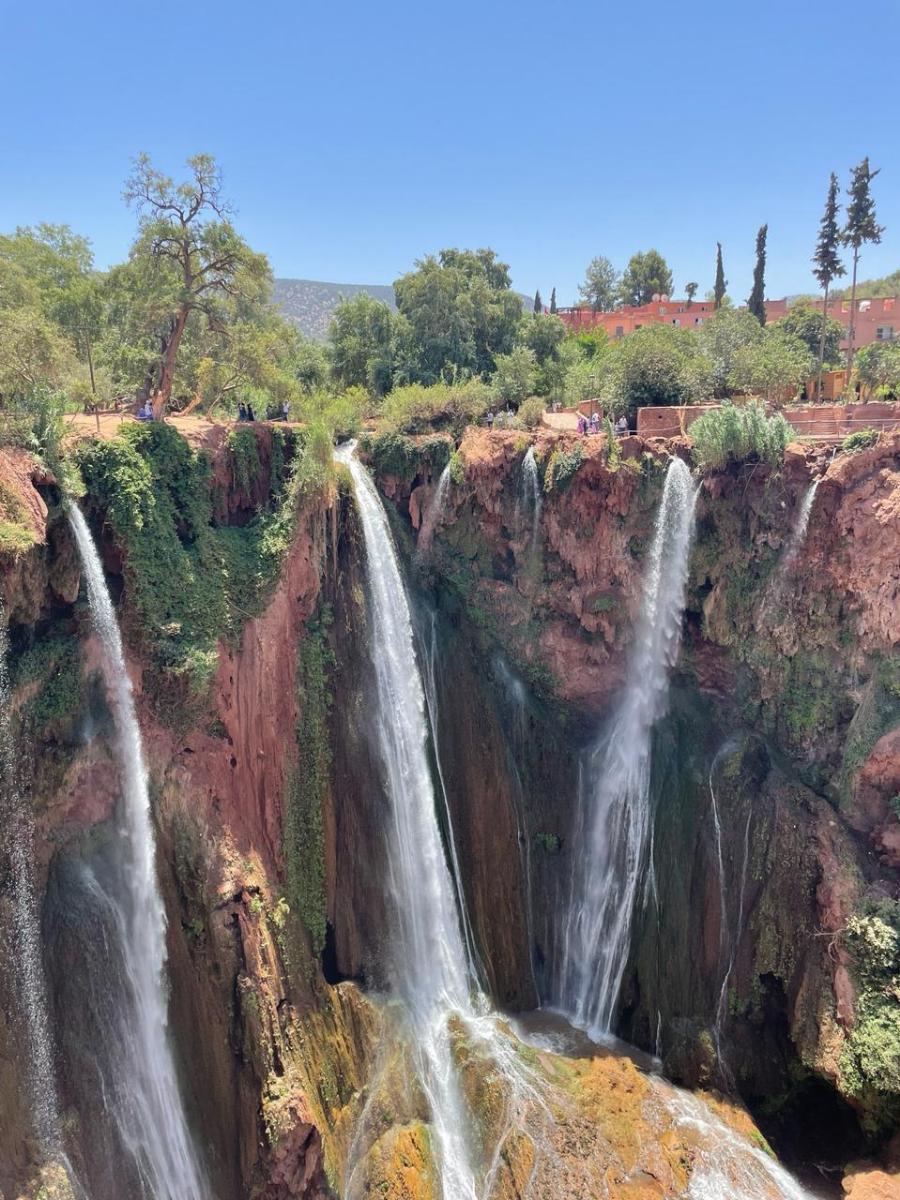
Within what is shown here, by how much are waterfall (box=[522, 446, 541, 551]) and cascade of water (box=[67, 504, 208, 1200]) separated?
10.6 m

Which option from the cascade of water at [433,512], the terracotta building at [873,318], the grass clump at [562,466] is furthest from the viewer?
the terracotta building at [873,318]

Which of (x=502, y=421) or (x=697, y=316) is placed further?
(x=697, y=316)

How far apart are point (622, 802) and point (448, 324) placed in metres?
19.5

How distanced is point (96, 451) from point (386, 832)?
1001 centimetres

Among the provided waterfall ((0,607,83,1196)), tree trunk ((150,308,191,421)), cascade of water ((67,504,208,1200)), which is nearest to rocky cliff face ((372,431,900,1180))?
tree trunk ((150,308,191,421))

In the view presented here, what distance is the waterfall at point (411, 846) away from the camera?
15344 mm

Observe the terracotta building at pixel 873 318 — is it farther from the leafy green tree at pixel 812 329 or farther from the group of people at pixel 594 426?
the group of people at pixel 594 426

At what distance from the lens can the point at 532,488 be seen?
19.5m

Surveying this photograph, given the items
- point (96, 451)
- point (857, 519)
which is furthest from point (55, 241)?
point (857, 519)

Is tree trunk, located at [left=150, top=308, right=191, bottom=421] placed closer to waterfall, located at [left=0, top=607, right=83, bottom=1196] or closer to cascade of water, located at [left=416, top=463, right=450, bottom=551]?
cascade of water, located at [left=416, top=463, right=450, bottom=551]

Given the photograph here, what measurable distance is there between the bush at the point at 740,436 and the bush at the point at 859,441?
1.26 meters

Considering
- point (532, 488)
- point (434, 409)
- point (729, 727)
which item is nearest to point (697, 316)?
point (434, 409)

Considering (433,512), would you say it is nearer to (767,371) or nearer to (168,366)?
(168,366)

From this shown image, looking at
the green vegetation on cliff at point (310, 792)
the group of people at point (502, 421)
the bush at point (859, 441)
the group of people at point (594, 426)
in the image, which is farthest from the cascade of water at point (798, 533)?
the green vegetation on cliff at point (310, 792)
